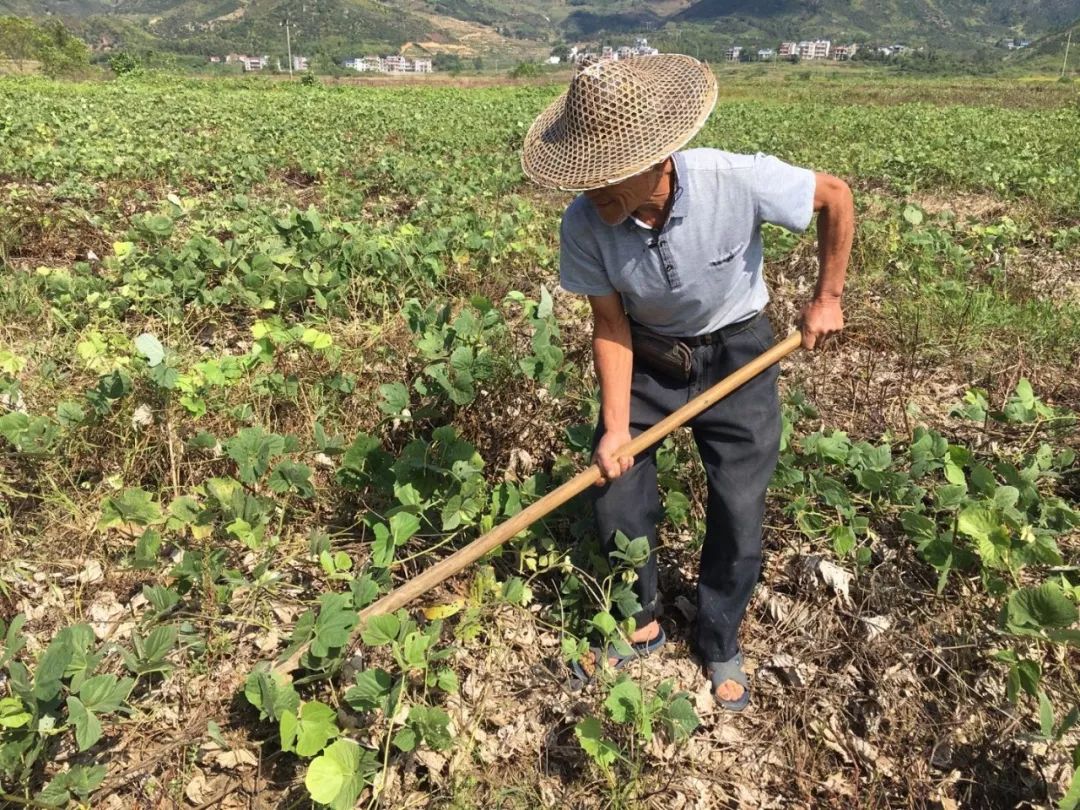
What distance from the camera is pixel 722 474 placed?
2049 millimetres

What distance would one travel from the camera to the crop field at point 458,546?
1.89 meters

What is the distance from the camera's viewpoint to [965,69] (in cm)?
8156

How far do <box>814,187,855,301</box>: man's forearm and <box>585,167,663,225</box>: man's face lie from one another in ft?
1.70

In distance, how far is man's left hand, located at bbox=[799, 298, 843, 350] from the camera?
2.06 m

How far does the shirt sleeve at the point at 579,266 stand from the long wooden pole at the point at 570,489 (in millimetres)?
407

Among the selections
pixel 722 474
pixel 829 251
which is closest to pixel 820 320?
pixel 829 251

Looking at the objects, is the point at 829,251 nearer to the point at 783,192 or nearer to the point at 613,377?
the point at 783,192

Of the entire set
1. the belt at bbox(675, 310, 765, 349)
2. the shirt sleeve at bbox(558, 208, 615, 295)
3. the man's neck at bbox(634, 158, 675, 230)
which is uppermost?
the man's neck at bbox(634, 158, 675, 230)

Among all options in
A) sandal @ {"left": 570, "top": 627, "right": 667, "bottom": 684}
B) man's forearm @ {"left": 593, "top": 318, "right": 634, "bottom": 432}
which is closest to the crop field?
sandal @ {"left": 570, "top": 627, "right": 667, "bottom": 684}

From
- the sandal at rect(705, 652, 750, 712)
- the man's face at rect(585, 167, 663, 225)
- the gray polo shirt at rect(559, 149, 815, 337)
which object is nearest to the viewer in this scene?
the man's face at rect(585, 167, 663, 225)

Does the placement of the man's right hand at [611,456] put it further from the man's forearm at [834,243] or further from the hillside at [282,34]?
the hillside at [282,34]

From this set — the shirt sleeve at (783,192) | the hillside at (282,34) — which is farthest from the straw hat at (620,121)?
the hillside at (282,34)

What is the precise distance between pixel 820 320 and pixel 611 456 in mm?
740

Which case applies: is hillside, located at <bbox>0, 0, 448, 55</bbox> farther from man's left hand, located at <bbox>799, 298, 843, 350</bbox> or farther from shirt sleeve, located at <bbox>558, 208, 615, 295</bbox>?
man's left hand, located at <bbox>799, 298, 843, 350</bbox>
